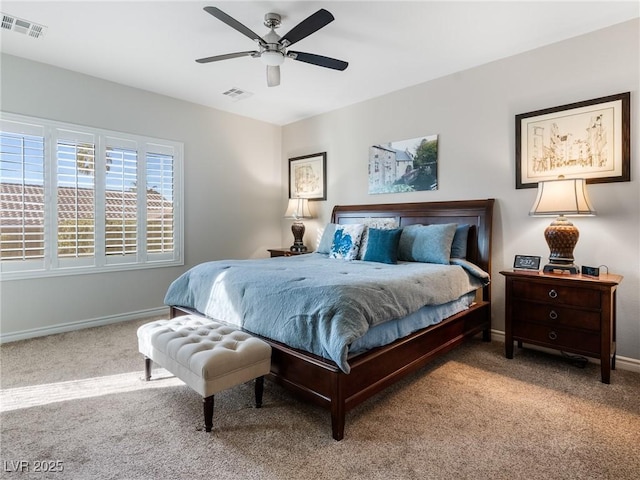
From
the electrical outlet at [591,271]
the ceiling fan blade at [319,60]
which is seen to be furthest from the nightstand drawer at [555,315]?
the ceiling fan blade at [319,60]

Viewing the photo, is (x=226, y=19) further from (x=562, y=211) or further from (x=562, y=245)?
(x=562, y=245)

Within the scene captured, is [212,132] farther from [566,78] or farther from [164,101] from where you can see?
[566,78]

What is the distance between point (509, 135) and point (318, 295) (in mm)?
2674

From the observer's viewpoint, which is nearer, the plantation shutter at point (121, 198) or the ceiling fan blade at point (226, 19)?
the ceiling fan blade at point (226, 19)

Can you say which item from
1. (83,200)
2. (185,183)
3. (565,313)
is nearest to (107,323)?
(83,200)

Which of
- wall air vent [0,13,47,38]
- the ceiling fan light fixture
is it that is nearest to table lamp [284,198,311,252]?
the ceiling fan light fixture

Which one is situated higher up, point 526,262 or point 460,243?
point 460,243

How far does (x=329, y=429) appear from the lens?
1.96 metres

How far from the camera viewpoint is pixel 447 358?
119 inches

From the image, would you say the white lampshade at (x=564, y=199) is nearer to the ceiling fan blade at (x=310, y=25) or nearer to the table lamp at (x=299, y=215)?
the ceiling fan blade at (x=310, y=25)

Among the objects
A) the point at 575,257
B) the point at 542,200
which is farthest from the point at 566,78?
the point at 575,257

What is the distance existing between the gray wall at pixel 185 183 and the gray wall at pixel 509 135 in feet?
4.81

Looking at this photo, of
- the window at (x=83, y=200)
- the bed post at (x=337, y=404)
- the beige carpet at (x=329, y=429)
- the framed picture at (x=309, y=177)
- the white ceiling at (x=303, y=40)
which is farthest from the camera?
the framed picture at (x=309, y=177)

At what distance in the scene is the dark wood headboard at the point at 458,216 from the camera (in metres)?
3.48
